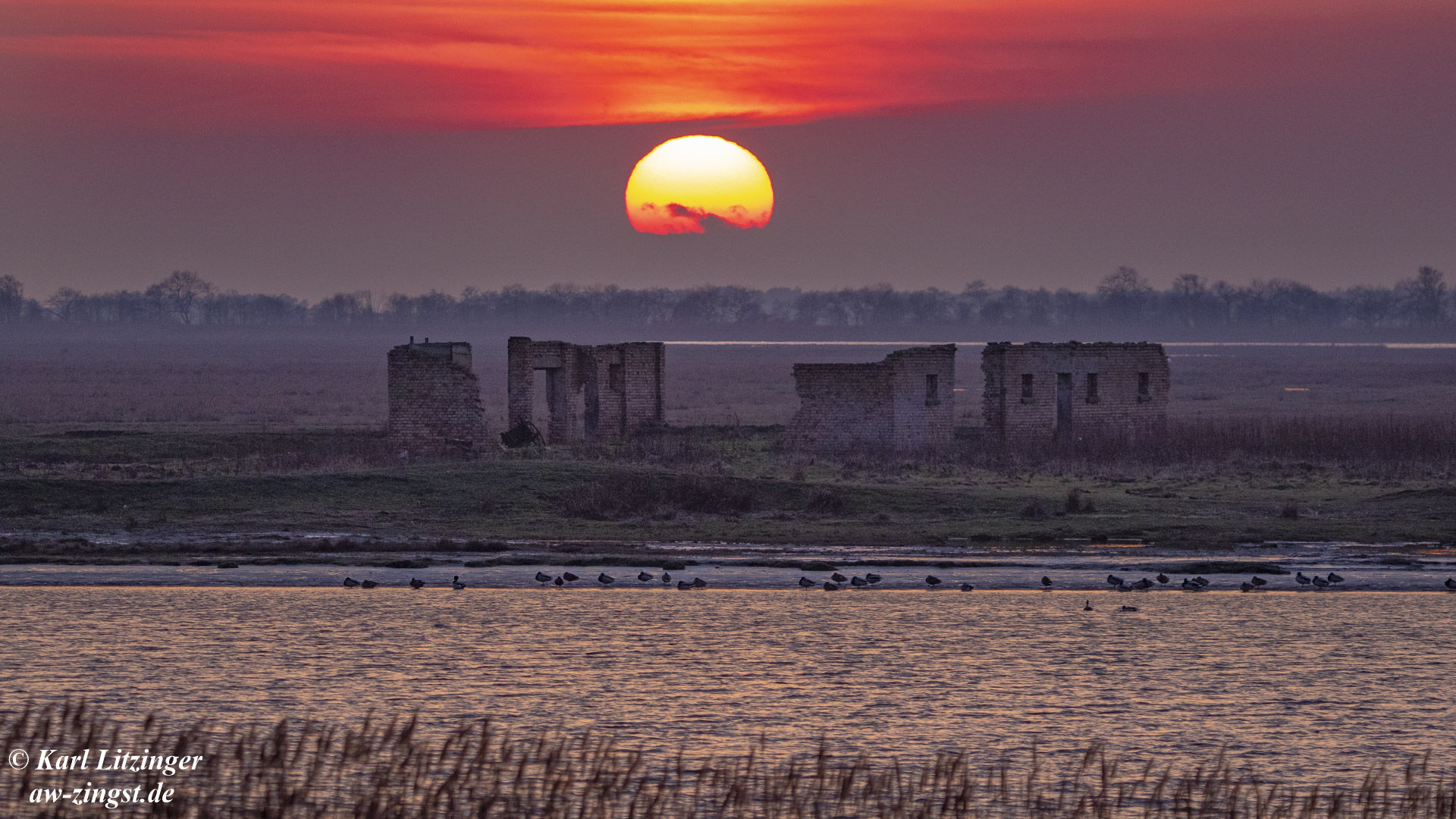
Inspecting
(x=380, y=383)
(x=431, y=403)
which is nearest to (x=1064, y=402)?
(x=431, y=403)

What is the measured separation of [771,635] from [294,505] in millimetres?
11068

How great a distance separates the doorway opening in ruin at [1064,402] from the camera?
3719 centimetres

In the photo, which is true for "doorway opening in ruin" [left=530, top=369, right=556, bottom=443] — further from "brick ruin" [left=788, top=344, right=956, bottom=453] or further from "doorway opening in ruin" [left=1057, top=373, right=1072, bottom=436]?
"doorway opening in ruin" [left=1057, top=373, right=1072, bottom=436]

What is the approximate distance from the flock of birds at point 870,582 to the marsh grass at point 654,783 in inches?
278

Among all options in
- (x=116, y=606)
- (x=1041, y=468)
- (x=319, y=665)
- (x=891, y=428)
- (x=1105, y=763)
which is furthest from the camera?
(x=891, y=428)

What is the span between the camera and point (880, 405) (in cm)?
3488

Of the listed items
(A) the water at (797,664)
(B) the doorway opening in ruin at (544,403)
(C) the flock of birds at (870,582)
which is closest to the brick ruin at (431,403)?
(B) the doorway opening in ruin at (544,403)

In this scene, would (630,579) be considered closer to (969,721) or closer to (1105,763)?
(969,721)

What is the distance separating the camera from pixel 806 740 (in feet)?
40.3

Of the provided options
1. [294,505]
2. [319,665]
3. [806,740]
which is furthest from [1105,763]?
[294,505]

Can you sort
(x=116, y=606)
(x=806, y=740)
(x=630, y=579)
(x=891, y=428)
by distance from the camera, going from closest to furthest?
(x=806, y=740)
(x=116, y=606)
(x=630, y=579)
(x=891, y=428)

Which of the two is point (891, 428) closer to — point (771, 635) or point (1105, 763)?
point (771, 635)

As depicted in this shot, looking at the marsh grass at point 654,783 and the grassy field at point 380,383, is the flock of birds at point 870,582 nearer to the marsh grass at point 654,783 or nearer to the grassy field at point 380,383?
the marsh grass at point 654,783

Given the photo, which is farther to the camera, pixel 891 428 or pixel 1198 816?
pixel 891 428
